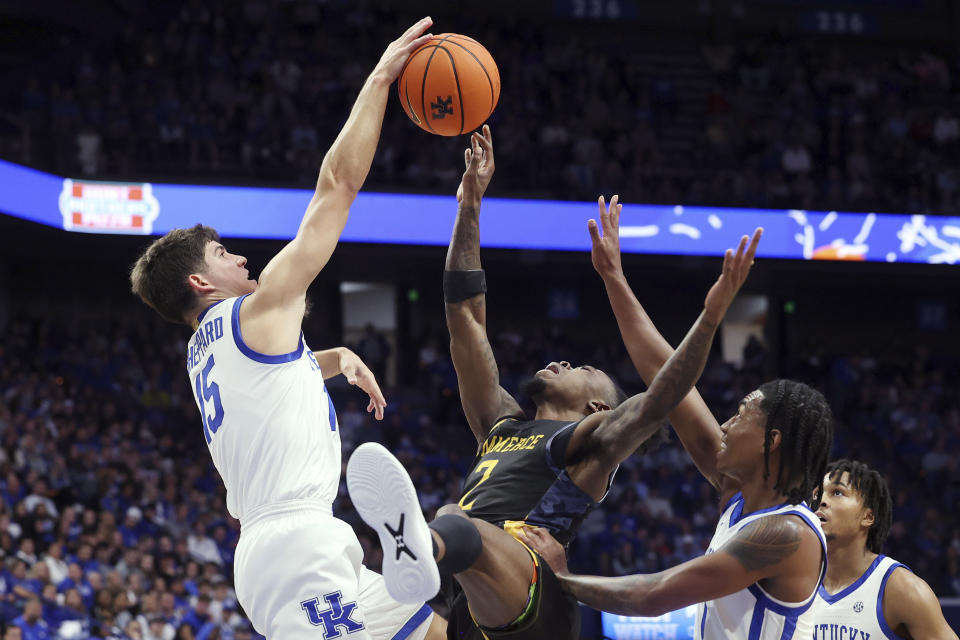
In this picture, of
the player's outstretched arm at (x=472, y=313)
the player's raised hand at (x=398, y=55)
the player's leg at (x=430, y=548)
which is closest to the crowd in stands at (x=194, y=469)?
the player's outstretched arm at (x=472, y=313)

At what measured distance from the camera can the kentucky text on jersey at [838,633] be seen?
14.2ft

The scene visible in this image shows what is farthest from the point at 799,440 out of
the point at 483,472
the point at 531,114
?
the point at 531,114

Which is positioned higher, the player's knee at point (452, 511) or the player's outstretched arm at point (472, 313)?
the player's outstretched arm at point (472, 313)

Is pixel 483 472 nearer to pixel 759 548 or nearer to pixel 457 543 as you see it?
pixel 457 543

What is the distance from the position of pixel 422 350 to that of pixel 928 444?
805 cm

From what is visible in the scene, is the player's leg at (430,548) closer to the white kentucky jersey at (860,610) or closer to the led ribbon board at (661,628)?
the white kentucky jersey at (860,610)

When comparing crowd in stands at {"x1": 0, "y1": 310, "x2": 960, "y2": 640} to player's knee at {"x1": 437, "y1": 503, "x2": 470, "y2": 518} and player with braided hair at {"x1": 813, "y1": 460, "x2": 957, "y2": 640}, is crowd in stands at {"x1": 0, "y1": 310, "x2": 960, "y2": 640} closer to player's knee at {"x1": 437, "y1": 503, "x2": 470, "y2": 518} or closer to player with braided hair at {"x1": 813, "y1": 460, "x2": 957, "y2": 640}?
player's knee at {"x1": 437, "y1": 503, "x2": 470, "y2": 518}

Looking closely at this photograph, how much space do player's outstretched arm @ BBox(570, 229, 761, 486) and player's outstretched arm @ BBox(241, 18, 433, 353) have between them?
1211mm

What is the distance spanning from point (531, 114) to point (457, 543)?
15.9 metres

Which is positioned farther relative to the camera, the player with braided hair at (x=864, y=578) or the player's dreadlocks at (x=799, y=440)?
the player with braided hair at (x=864, y=578)

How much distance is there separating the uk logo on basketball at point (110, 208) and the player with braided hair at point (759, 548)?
1254 cm

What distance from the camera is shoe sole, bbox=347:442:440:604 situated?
3418mm

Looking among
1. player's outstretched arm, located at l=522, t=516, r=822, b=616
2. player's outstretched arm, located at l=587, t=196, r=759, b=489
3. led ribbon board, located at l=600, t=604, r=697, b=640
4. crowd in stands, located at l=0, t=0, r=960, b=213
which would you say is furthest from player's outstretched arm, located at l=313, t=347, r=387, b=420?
crowd in stands, located at l=0, t=0, r=960, b=213

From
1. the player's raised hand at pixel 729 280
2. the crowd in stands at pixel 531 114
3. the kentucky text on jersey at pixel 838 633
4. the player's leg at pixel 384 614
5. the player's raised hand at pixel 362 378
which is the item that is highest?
the crowd in stands at pixel 531 114
